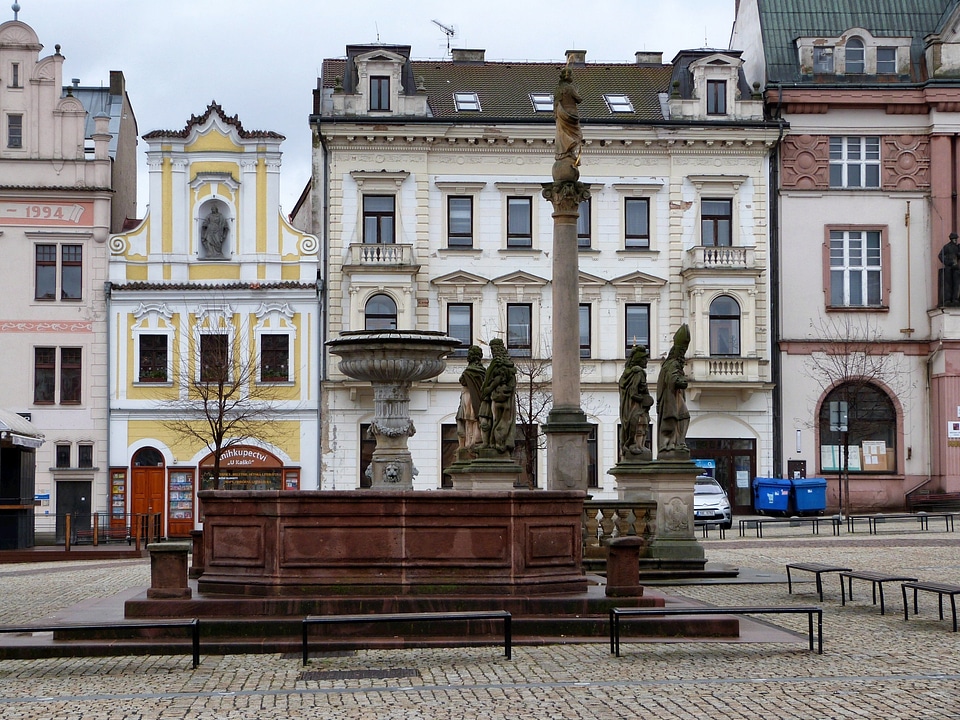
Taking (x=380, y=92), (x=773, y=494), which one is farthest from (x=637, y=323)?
(x=380, y=92)

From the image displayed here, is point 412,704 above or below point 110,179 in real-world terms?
below

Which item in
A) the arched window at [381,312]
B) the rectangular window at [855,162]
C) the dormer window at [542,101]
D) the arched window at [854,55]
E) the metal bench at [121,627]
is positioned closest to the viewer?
the metal bench at [121,627]

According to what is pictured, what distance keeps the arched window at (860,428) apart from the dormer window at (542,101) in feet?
39.0

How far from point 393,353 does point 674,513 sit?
502 centimetres

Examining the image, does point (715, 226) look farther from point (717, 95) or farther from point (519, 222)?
point (519, 222)

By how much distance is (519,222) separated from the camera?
44688 mm

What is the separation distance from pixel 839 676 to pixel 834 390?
34176mm

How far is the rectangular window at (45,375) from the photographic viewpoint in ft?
140

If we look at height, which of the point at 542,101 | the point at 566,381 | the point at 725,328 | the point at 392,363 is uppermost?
the point at 542,101

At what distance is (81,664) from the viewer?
12805 millimetres

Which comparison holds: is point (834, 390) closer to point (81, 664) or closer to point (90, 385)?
point (90, 385)

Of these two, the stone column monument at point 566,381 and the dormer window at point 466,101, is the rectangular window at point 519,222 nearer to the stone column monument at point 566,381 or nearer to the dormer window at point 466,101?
the dormer window at point 466,101

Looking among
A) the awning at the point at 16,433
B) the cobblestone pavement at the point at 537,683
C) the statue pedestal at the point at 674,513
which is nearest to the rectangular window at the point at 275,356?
the awning at the point at 16,433

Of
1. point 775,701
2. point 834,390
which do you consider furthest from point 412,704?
point 834,390
